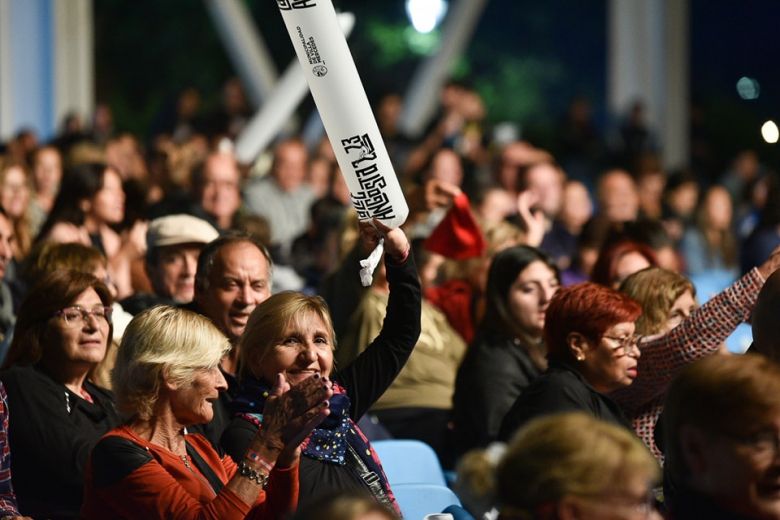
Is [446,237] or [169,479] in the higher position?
[446,237]

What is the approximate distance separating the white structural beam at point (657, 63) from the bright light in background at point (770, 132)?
11.6 m

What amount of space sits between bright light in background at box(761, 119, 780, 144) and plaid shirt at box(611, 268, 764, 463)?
0.62 m

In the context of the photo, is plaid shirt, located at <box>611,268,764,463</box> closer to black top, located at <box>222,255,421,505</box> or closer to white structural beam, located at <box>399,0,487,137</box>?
black top, located at <box>222,255,421,505</box>

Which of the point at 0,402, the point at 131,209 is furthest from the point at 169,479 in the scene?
the point at 131,209

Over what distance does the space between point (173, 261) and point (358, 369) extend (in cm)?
172

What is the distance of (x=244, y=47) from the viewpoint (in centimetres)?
1703

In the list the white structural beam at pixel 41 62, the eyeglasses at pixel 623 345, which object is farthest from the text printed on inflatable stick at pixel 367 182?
the white structural beam at pixel 41 62

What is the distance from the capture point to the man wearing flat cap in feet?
19.5

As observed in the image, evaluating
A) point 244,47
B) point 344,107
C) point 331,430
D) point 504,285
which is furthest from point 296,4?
point 244,47

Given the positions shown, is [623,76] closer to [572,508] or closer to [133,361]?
[133,361]

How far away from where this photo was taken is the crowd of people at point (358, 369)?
9.90 feet

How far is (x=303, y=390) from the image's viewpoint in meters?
3.45

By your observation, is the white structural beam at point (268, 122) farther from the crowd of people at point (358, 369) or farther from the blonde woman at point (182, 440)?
the blonde woman at point (182, 440)

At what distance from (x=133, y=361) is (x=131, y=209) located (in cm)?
379
